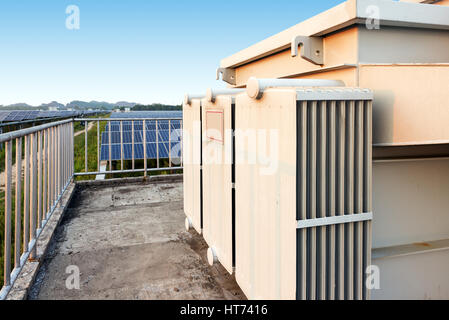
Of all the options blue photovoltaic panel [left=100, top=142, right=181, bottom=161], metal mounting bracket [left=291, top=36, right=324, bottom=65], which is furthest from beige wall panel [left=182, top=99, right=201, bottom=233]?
blue photovoltaic panel [left=100, top=142, right=181, bottom=161]

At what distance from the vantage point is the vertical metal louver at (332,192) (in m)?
1.87

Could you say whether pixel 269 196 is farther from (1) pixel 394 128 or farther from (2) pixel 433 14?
(2) pixel 433 14

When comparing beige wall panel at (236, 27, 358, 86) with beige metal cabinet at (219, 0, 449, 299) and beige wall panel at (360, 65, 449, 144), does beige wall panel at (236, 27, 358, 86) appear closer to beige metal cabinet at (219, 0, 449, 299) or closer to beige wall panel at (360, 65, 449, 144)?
beige metal cabinet at (219, 0, 449, 299)

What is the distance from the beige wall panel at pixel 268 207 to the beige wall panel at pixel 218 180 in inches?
5.9

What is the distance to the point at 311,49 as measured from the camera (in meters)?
2.64

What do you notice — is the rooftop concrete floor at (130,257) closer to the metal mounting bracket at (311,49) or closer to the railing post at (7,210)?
the railing post at (7,210)

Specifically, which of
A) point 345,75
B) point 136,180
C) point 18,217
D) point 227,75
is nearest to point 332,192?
point 345,75

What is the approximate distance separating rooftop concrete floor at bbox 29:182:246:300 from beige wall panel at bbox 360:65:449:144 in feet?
5.52

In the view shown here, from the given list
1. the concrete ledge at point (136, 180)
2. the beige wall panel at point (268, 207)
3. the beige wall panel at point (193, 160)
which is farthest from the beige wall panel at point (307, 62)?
the concrete ledge at point (136, 180)

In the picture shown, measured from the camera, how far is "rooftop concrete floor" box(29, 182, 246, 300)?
2895 millimetres

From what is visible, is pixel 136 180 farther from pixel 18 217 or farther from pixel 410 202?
pixel 410 202

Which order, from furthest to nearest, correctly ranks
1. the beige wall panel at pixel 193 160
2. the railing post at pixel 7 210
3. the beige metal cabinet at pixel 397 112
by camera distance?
the beige wall panel at pixel 193 160, the railing post at pixel 7 210, the beige metal cabinet at pixel 397 112

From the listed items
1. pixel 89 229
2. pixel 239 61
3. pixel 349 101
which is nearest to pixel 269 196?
pixel 349 101
